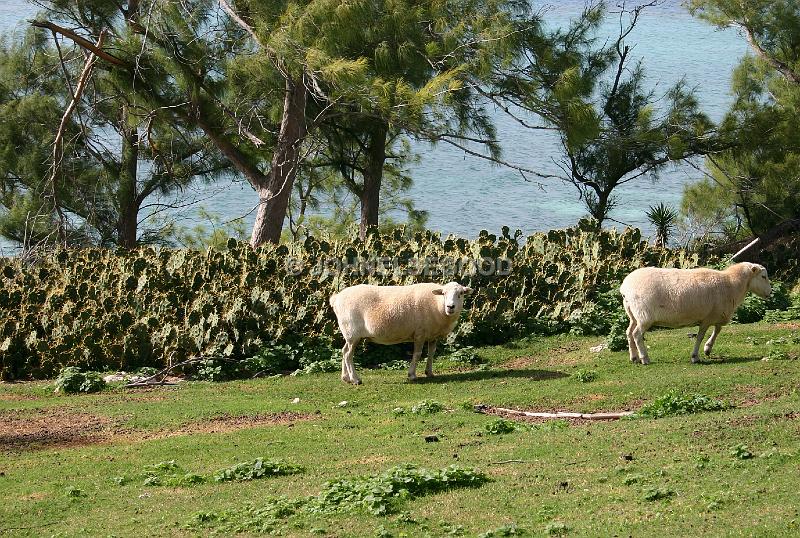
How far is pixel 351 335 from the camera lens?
1552 cm

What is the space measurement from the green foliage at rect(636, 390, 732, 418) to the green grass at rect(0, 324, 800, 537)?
22 cm

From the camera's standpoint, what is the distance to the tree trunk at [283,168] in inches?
938

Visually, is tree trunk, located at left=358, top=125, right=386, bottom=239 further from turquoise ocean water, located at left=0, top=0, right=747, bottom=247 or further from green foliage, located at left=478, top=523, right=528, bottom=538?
green foliage, located at left=478, top=523, right=528, bottom=538

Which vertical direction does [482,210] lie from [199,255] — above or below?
above

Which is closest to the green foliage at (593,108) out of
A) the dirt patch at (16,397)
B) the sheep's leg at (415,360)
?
the sheep's leg at (415,360)

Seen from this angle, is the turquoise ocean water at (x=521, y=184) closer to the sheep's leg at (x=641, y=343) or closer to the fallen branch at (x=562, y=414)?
the sheep's leg at (x=641, y=343)

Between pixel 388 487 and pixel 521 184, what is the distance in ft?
178

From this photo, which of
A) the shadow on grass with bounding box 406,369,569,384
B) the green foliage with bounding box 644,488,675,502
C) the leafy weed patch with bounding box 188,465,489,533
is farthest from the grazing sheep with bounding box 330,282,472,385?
the green foliage with bounding box 644,488,675,502

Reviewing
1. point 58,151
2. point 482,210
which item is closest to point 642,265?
point 58,151

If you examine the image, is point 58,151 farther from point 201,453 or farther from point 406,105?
point 201,453

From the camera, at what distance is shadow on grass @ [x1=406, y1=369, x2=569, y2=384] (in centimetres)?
1497

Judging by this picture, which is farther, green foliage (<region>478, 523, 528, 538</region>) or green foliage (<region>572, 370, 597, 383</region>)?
green foliage (<region>572, 370, 597, 383</region>)

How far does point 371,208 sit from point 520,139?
1412 inches

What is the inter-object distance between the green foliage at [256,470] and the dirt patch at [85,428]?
2615 millimetres
